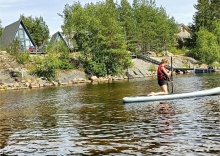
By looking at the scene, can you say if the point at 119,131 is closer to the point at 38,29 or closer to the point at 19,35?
the point at 19,35

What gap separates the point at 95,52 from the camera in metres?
73.7

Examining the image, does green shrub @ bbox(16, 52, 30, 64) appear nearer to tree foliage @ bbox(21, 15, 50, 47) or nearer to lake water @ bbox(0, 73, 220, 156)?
tree foliage @ bbox(21, 15, 50, 47)

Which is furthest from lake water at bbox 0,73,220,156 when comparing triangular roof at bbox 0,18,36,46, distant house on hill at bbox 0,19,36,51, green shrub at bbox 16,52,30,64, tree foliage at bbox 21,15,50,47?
tree foliage at bbox 21,15,50,47

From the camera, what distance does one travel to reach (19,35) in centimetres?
9156

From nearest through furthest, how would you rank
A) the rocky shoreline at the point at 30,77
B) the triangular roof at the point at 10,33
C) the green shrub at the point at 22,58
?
the rocky shoreline at the point at 30,77 → the green shrub at the point at 22,58 → the triangular roof at the point at 10,33

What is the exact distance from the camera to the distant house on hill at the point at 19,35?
90.3 metres

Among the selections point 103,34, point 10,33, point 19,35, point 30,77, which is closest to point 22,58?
point 30,77

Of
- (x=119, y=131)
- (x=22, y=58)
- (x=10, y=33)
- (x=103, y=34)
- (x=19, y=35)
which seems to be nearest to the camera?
(x=119, y=131)

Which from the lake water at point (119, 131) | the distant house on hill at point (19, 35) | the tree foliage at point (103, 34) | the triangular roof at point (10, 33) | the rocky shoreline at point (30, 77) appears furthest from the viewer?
the distant house on hill at point (19, 35)

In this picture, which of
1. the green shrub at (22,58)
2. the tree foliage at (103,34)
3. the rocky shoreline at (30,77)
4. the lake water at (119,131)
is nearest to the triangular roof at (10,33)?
the tree foliage at (103,34)

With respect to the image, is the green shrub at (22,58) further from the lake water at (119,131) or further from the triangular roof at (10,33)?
the lake water at (119,131)

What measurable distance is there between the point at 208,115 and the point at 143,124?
363cm

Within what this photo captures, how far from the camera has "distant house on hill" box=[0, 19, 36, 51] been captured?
90.3 m

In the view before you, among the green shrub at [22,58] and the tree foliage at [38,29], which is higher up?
the tree foliage at [38,29]
